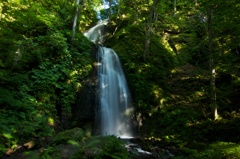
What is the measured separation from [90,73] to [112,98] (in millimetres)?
1816

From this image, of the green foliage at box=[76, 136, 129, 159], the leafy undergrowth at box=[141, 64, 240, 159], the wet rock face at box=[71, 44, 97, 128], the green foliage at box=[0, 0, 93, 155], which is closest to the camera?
the green foliage at box=[76, 136, 129, 159]

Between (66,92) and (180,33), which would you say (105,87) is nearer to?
(66,92)

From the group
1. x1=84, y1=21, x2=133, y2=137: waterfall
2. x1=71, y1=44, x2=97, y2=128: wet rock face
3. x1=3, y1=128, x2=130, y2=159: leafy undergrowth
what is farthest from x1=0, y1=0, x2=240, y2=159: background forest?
x1=84, y1=21, x2=133, y2=137: waterfall

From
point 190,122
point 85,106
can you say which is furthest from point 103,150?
point 190,122

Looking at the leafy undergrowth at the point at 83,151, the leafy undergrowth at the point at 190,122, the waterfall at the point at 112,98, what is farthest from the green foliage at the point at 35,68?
the leafy undergrowth at the point at 190,122

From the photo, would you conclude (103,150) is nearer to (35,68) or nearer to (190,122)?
(35,68)

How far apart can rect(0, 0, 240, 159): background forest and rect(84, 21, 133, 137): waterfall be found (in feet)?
1.99

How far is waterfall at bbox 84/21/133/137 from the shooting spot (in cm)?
1089

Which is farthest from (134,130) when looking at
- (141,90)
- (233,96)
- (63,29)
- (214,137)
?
(63,29)

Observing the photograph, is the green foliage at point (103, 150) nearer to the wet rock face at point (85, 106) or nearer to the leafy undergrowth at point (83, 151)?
the leafy undergrowth at point (83, 151)

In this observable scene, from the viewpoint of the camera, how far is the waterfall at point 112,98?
35.7ft

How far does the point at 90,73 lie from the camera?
1113cm

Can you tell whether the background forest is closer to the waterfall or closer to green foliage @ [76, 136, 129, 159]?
green foliage @ [76, 136, 129, 159]

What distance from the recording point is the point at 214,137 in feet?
32.4
